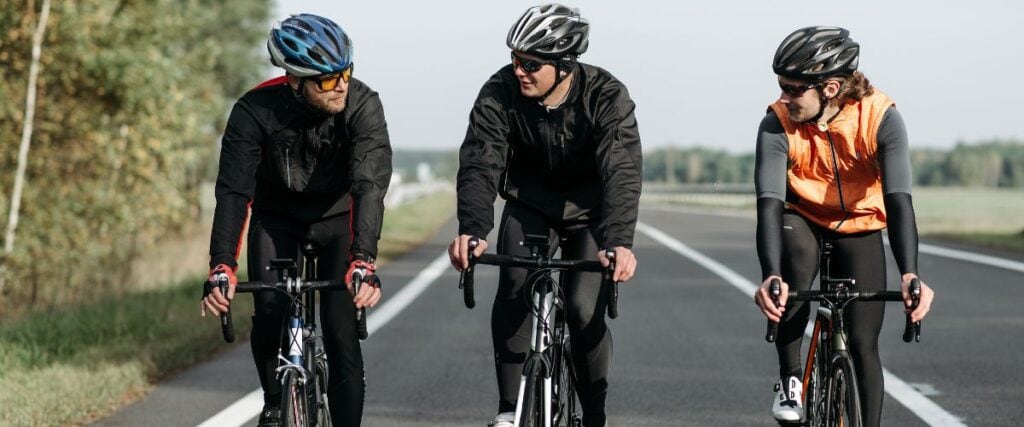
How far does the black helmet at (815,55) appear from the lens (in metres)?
4.78

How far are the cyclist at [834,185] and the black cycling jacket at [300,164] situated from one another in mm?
1433

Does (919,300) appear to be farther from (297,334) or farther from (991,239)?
(991,239)

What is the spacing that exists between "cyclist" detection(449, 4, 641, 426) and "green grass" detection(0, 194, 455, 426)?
285 centimetres

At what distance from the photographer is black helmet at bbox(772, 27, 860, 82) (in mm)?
4777

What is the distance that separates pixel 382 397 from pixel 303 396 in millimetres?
2922

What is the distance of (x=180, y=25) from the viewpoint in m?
24.5

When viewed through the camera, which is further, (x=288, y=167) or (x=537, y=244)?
(x=288, y=167)

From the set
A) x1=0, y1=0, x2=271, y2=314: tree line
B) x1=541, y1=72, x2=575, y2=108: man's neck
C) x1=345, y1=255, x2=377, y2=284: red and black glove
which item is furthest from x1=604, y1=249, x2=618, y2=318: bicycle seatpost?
x1=0, y1=0, x2=271, y2=314: tree line

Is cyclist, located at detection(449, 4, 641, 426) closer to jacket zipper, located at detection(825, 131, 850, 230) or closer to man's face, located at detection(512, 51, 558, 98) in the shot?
man's face, located at detection(512, 51, 558, 98)

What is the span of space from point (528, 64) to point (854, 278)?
4.88ft

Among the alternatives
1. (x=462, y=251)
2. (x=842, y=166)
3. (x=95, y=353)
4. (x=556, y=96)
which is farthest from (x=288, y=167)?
(x=95, y=353)

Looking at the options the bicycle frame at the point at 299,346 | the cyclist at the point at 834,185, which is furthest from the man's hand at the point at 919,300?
the bicycle frame at the point at 299,346

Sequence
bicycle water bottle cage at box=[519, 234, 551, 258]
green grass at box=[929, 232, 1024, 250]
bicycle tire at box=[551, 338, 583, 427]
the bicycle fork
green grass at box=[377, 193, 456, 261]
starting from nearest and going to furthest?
the bicycle fork
bicycle water bottle cage at box=[519, 234, 551, 258]
bicycle tire at box=[551, 338, 583, 427]
green grass at box=[929, 232, 1024, 250]
green grass at box=[377, 193, 456, 261]

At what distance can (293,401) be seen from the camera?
459 cm
